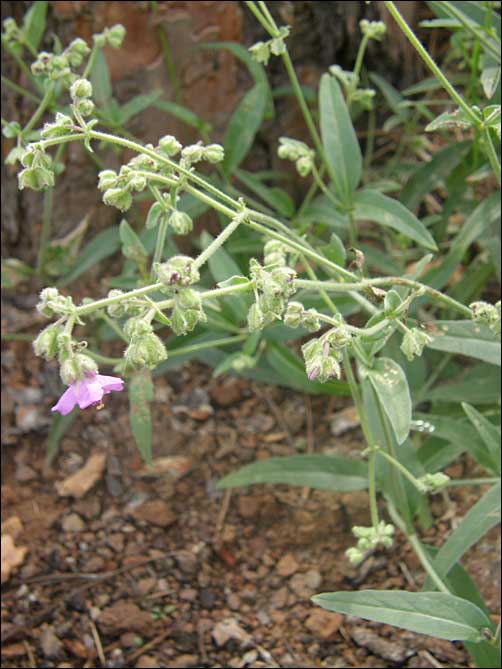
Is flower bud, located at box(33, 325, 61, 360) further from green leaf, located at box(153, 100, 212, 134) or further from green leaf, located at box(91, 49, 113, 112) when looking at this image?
green leaf, located at box(153, 100, 212, 134)

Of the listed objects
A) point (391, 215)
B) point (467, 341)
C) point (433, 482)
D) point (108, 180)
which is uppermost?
point (108, 180)

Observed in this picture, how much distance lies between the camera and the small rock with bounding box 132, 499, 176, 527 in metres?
2.83

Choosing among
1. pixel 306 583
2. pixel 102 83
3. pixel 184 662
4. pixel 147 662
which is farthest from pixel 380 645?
pixel 102 83

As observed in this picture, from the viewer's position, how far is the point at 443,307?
3.08 m

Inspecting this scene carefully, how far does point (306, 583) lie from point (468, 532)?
2.12ft

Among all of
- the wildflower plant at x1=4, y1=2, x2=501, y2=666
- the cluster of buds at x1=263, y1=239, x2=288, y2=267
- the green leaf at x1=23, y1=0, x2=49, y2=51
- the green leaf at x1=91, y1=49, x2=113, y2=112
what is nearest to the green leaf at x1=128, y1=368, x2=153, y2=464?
the wildflower plant at x1=4, y1=2, x2=501, y2=666

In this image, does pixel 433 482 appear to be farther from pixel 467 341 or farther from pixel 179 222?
pixel 179 222

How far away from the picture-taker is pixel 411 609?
6.15ft

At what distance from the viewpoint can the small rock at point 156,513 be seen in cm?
283

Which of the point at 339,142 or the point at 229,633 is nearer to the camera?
the point at 229,633

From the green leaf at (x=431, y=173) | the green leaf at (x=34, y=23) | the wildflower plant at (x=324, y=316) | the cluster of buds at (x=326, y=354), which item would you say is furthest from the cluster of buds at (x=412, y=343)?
the green leaf at (x=34, y=23)

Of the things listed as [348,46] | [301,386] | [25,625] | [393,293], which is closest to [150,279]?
[301,386]

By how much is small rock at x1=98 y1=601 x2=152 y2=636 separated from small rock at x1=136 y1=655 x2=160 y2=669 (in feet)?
0.27

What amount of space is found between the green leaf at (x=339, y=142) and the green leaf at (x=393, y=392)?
846mm
